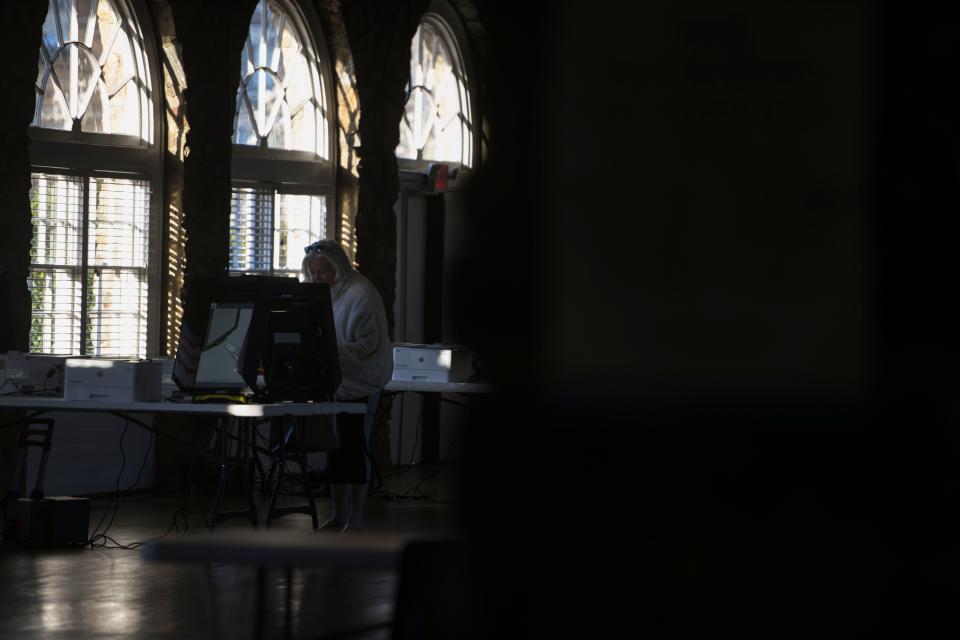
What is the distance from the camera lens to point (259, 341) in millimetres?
6156

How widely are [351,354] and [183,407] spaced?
1.04 m

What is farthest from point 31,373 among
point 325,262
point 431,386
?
point 431,386

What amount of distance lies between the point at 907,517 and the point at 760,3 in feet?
1.22

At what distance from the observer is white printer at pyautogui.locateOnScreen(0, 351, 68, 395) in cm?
659

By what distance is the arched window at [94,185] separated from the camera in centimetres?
862

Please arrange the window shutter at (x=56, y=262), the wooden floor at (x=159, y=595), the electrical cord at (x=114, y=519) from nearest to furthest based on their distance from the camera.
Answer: the wooden floor at (x=159, y=595) < the electrical cord at (x=114, y=519) < the window shutter at (x=56, y=262)

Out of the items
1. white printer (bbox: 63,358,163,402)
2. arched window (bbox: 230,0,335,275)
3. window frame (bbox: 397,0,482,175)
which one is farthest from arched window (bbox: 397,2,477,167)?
white printer (bbox: 63,358,163,402)

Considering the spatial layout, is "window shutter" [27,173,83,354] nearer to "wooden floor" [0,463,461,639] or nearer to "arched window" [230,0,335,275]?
"arched window" [230,0,335,275]

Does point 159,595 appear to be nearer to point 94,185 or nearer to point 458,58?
point 94,185

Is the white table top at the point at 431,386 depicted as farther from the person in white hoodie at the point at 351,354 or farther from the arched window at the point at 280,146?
the arched window at the point at 280,146

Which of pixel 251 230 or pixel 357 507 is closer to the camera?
pixel 357 507

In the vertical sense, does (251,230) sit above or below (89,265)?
above

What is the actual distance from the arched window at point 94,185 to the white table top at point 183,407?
7.96ft

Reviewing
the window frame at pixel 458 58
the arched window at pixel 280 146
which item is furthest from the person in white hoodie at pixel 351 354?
the window frame at pixel 458 58
